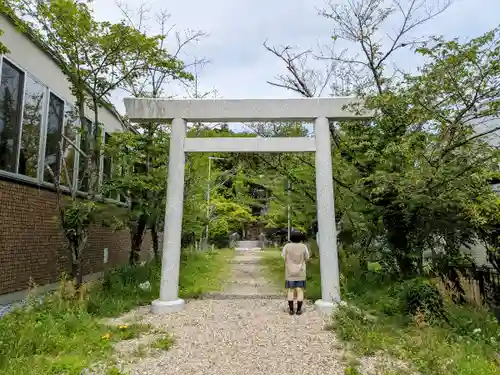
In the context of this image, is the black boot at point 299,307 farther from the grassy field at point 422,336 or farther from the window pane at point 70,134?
the window pane at point 70,134

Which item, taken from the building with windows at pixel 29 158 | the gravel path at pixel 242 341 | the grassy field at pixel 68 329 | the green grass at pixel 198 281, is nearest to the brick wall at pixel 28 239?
the building with windows at pixel 29 158

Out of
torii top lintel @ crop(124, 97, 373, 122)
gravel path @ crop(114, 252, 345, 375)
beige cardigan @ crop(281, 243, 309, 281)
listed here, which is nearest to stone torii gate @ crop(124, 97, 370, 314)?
torii top lintel @ crop(124, 97, 373, 122)

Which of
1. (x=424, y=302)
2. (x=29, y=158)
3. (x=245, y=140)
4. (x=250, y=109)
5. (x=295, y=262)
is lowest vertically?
(x=424, y=302)

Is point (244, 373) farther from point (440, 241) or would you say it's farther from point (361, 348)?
point (440, 241)

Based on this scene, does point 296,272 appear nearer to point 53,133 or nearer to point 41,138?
point 41,138

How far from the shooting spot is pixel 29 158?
834 centimetres

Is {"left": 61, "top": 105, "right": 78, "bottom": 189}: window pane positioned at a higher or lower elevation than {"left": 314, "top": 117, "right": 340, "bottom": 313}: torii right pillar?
higher

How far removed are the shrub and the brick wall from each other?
7.29 meters

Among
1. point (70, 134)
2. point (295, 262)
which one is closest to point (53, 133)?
point (70, 134)

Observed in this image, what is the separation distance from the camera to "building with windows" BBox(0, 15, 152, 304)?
7516 millimetres

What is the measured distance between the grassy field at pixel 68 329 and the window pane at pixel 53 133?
118 inches

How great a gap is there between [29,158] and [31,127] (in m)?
0.68

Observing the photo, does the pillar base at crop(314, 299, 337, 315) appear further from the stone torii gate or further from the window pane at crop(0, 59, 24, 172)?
the window pane at crop(0, 59, 24, 172)

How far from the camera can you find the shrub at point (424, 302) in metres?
6.08
